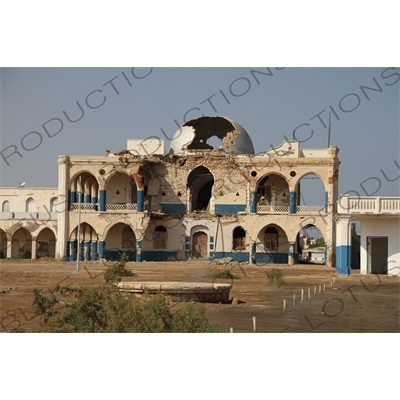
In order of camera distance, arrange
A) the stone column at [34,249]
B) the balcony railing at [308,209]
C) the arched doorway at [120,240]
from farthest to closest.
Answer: the stone column at [34,249] → the arched doorway at [120,240] → the balcony railing at [308,209]

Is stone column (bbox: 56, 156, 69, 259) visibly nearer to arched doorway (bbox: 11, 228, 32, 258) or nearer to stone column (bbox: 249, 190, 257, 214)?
arched doorway (bbox: 11, 228, 32, 258)

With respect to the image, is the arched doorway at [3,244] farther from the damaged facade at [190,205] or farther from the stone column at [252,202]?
the stone column at [252,202]

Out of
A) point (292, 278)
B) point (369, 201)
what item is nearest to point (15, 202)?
point (292, 278)

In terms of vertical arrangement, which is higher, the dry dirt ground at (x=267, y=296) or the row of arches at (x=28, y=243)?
the row of arches at (x=28, y=243)

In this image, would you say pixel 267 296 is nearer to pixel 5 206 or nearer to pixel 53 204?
pixel 53 204

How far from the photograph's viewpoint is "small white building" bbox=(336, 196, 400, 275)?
27031 millimetres

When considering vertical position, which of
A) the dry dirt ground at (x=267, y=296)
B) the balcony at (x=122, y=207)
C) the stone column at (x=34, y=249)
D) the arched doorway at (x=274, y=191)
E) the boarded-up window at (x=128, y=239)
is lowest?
the dry dirt ground at (x=267, y=296)

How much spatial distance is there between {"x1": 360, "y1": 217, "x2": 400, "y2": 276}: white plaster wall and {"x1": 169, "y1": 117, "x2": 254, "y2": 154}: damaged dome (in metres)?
15.3

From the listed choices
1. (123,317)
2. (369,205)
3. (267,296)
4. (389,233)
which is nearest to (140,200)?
(369,205)

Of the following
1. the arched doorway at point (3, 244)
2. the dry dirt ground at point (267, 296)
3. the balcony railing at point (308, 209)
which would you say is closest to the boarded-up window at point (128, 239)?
the dry dirt ground at point (267, 296)

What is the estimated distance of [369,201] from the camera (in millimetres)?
27141

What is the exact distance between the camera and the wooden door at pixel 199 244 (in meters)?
40.3

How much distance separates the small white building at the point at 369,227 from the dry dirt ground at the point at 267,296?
A: 91cm

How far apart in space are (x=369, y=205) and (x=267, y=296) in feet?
24.7
